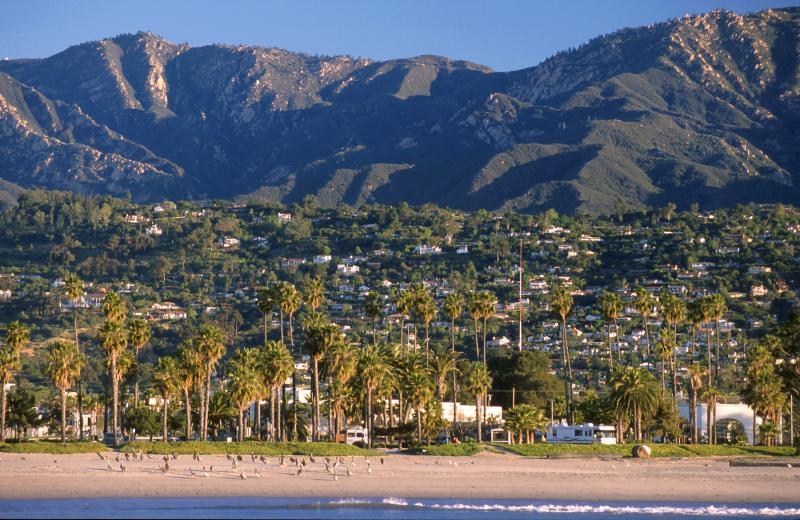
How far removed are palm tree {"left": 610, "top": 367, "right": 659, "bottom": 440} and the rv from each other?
259cm

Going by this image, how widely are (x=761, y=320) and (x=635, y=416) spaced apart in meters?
93.1

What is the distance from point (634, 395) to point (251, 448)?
3301 centimetres

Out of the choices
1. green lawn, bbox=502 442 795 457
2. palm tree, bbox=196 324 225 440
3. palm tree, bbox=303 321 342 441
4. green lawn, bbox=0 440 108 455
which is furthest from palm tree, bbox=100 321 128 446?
green lawn, bbox=502 442 795 457

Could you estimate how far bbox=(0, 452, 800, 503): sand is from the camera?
217ft

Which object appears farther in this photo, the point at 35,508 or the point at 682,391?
the point at 682,391

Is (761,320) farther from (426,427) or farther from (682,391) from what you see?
(426,427)

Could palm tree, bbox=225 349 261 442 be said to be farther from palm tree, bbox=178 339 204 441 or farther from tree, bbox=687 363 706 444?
tree, bbox=687 363 706 444

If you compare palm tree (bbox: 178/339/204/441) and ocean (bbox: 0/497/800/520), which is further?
palm tree (bbox: 178/339/204/441)

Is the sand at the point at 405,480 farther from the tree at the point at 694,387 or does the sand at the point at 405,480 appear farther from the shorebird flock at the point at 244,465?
the tree at the point at 694,387

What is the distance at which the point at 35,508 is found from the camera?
2265 inches

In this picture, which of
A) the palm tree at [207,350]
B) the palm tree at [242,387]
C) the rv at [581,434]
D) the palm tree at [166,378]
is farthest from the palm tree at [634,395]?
the palm tree at [166,378]

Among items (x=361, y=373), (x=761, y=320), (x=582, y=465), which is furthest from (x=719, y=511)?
(x=761, y=320)

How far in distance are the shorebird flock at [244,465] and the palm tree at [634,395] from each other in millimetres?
26499

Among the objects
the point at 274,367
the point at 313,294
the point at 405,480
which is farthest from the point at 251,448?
the point at 313,294
